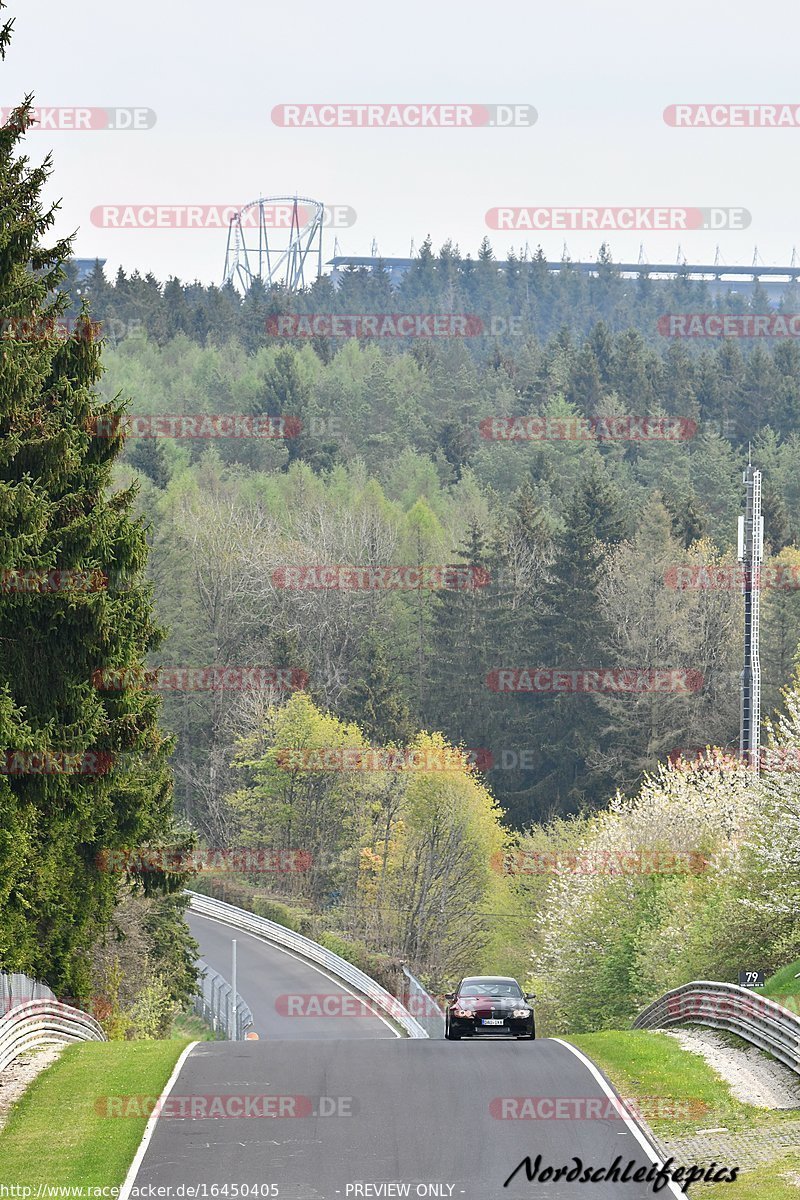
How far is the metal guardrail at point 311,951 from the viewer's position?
183ft

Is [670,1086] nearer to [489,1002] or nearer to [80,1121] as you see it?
[80,1121]

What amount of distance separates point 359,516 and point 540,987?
49.3 meters

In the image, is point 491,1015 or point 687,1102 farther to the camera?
point 491,1015

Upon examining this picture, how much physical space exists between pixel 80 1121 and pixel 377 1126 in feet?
11.5

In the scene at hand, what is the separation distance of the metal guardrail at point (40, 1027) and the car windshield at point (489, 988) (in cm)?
689

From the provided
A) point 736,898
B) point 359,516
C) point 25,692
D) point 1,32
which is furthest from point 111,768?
point 359,516

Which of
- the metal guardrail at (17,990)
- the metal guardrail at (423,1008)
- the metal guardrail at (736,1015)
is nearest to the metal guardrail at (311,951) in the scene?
the metal guardrail at (423,1008)

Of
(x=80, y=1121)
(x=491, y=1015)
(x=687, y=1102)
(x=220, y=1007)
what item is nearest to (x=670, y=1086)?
(x=687, y=1102)

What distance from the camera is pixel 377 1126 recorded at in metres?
19.5

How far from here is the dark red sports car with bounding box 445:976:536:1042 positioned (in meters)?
30.3

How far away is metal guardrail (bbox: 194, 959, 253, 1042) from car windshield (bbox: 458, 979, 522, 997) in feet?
68.7

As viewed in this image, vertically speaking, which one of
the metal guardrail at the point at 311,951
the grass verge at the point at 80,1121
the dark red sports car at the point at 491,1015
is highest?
the grass verge at the point at 80,1121

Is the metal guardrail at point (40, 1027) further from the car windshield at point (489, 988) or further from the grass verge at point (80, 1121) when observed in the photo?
the car windshield at point (489, 988)

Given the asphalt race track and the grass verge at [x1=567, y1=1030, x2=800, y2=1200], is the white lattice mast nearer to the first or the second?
the grass verge at [x1=567, y1=1030, x2=800, y2=1200]
